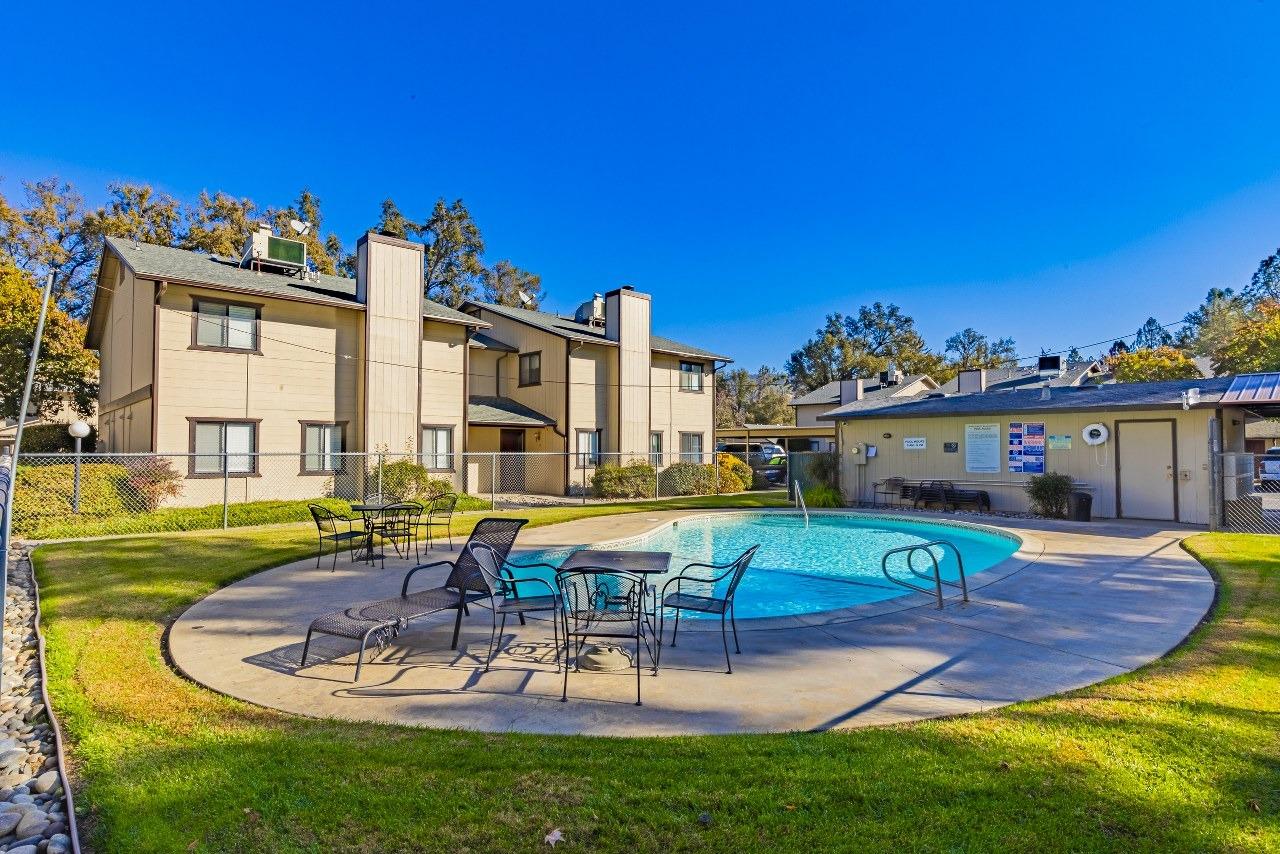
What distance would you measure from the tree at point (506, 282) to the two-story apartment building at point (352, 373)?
737 inches

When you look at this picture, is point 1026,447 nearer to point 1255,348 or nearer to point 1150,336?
point 1255,348

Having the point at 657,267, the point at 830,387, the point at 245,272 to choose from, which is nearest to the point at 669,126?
the point at 657,267

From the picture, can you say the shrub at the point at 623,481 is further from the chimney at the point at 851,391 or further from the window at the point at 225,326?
the chimney at the point at 851,391

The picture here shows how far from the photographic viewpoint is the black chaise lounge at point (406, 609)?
197 inches

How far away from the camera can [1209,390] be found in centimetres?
1466

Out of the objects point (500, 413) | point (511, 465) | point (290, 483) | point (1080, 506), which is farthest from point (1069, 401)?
point (290, 483)

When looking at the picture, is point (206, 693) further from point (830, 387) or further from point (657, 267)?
point (830, 387)

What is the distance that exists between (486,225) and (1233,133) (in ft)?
121

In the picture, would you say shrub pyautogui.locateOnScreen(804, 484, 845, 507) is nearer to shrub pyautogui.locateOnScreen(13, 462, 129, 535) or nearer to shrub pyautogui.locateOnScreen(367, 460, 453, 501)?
shrub pyautogui.locateOnScreen(367, 460, 453, 501)

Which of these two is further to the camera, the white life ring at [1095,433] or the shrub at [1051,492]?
the shrub at [1051,492]

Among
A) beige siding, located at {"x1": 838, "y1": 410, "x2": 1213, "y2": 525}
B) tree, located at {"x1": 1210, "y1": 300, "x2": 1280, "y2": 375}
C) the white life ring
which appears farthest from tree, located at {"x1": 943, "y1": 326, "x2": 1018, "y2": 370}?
the white life ring

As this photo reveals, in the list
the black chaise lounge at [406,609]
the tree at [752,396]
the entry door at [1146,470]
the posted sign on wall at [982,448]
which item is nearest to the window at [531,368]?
the posted sign on wall at [982,448]

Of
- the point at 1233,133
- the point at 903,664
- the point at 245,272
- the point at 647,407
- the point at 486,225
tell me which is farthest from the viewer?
the point at 486,225

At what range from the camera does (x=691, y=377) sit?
27.6 m
